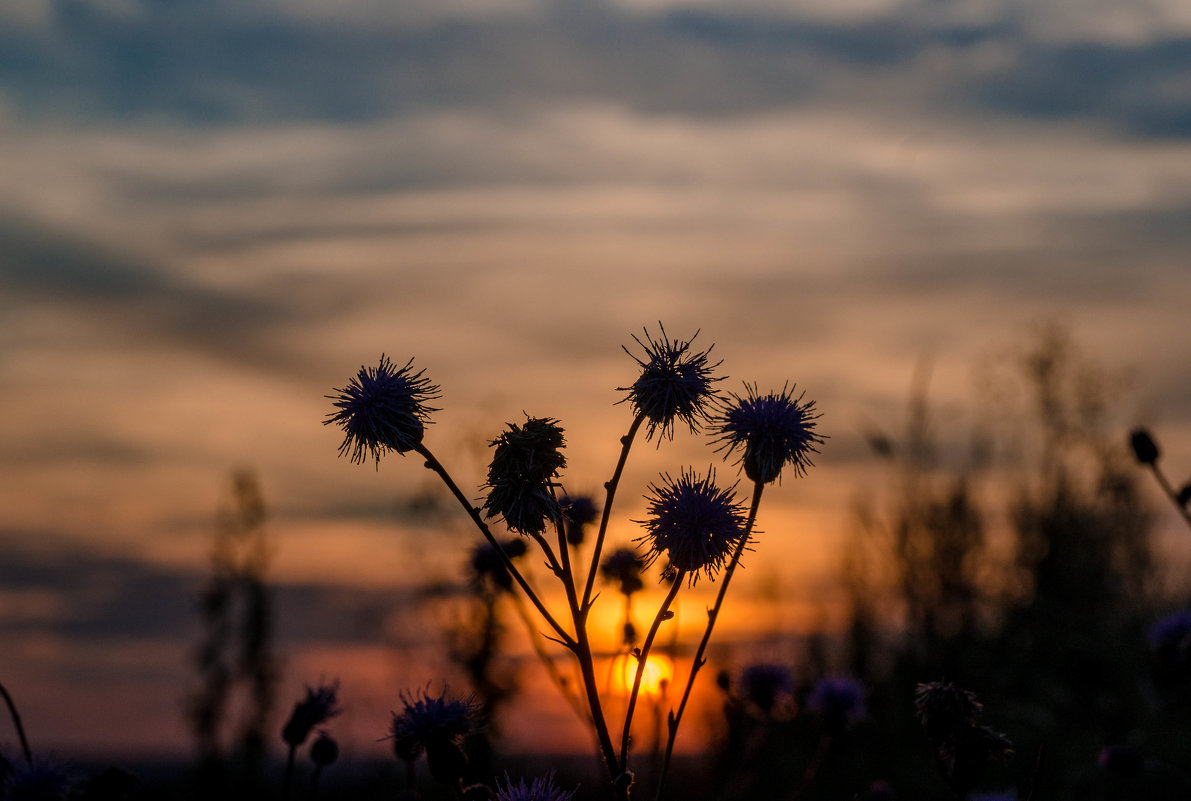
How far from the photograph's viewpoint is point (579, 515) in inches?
181

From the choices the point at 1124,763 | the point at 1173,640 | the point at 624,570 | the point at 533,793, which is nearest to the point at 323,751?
the point at 624,570

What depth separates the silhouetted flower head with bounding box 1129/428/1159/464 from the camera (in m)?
5.06

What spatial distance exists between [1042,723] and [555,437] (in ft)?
27.6

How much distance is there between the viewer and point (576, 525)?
445 cm

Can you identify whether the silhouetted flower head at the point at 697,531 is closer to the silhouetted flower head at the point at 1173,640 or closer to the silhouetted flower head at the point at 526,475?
the silhouetted flower head at the point at 526,475

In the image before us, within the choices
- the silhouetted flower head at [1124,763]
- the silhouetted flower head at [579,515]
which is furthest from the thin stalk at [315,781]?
the silhouetted flower head at [1124,763]

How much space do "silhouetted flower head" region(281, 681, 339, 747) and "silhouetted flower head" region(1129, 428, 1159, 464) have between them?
12.4 feet

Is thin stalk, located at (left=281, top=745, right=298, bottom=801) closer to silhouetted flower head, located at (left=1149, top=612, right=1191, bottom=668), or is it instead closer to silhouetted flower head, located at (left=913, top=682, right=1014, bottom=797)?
silhouetted flower head, located at (left=913, top=682, right=1014, bottom=797)

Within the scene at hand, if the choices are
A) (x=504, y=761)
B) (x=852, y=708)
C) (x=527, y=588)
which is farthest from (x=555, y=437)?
(x=504, y=761)

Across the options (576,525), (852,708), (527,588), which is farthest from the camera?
(852,708)

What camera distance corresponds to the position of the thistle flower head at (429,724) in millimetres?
3543

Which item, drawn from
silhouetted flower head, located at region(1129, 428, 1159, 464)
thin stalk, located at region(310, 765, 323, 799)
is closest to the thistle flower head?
thin stalk, located at region(310, 765, 323, 799)

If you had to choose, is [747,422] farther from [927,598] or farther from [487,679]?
[927,598]

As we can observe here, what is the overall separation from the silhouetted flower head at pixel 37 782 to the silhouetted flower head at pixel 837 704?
3.78 m
